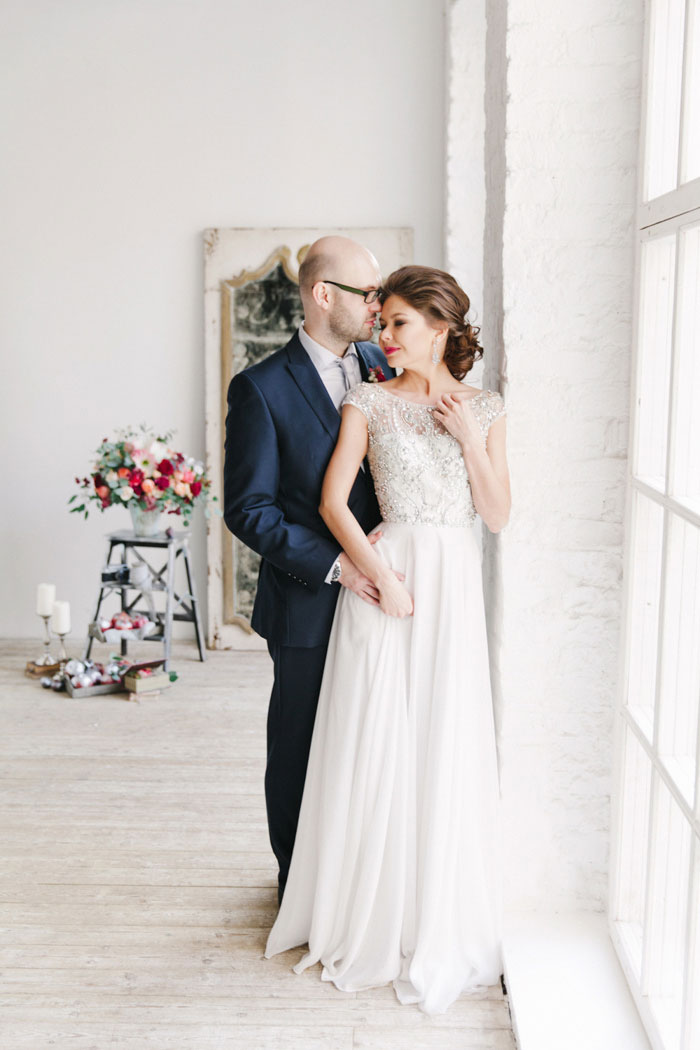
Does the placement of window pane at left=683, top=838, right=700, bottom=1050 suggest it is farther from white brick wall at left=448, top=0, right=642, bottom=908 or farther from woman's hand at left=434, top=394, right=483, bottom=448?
woman's hand at left=434, top=394, right=483, bottom=448

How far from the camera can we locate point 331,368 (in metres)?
2.47

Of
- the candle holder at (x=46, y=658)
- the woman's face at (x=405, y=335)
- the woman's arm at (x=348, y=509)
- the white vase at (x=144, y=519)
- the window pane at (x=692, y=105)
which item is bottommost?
the candle holder at (x=46, y=658)

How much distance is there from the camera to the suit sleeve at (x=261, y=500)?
2.32 meters

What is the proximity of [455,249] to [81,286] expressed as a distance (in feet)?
6.82

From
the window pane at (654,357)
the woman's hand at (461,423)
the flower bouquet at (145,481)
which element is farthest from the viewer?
the flower bouquet at (145,481)

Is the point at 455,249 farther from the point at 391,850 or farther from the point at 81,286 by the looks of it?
the point at 391,850

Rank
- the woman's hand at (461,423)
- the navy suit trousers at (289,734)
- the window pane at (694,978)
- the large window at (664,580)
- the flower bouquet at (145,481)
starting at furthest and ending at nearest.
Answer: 1. the flower bouquet at (145,481)
2. the navy suit trousers at (289,734)
3. the woman's hand at (461,423)
4. the large window at (664,580)
5. the window pane at (694,978)

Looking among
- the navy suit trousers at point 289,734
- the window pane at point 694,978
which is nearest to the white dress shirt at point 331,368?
the navy suit trousers at point 289,734

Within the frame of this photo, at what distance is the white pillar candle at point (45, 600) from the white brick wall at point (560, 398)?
9.80 ft

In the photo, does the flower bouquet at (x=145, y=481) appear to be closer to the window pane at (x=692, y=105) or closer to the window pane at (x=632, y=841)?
the window pane at (x=632, y=841)

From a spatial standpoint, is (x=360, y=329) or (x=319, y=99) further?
(x=319, y=99)

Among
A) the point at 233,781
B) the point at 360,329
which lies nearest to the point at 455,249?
the point at 360,329

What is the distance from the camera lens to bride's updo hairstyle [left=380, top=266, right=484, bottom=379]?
2199 mm

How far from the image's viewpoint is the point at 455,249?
14.2ft
